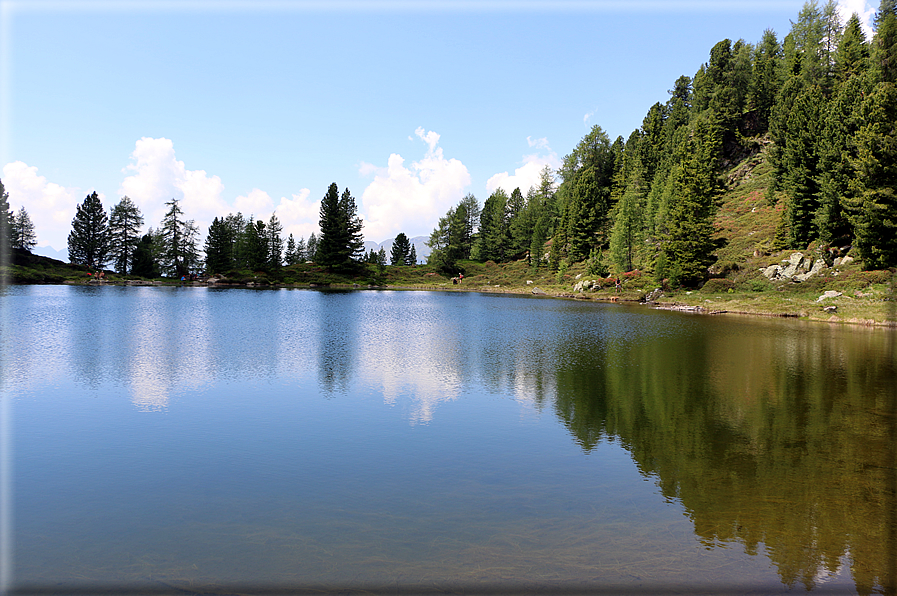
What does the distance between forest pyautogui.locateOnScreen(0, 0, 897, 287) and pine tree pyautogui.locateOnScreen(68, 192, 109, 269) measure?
29 cm

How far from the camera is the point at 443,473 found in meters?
12.2

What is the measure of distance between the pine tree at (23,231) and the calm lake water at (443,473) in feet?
397

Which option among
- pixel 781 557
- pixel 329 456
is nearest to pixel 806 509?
pixel 781 557

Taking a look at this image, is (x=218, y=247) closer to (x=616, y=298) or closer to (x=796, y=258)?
(x=616, y=298)

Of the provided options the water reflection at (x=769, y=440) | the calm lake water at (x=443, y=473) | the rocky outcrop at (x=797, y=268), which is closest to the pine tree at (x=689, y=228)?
the rocky outcrop at (x=797, y=268)

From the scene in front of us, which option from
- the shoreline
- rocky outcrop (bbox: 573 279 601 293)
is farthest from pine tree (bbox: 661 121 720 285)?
rocky outcrop (bbox: 573 279 601 293)

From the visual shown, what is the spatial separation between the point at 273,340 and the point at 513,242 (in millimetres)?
118438

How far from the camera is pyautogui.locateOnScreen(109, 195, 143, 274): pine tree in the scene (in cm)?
12171

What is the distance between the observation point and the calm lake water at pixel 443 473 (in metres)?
8.26

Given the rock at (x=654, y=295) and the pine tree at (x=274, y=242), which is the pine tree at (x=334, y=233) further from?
the rock at (x=654, y=295)

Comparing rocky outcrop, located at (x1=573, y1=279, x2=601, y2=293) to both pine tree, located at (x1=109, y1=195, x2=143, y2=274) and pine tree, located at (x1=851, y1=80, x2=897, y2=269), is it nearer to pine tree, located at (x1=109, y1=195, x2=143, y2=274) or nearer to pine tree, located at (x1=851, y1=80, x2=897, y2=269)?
pine tree, located at (x1=851, y1=80, x2=897, y2=269)

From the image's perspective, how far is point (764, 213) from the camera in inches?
3393

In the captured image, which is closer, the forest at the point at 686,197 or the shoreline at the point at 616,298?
the shoreline at the point at 616,298

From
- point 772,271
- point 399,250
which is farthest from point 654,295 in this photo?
point 399,250
